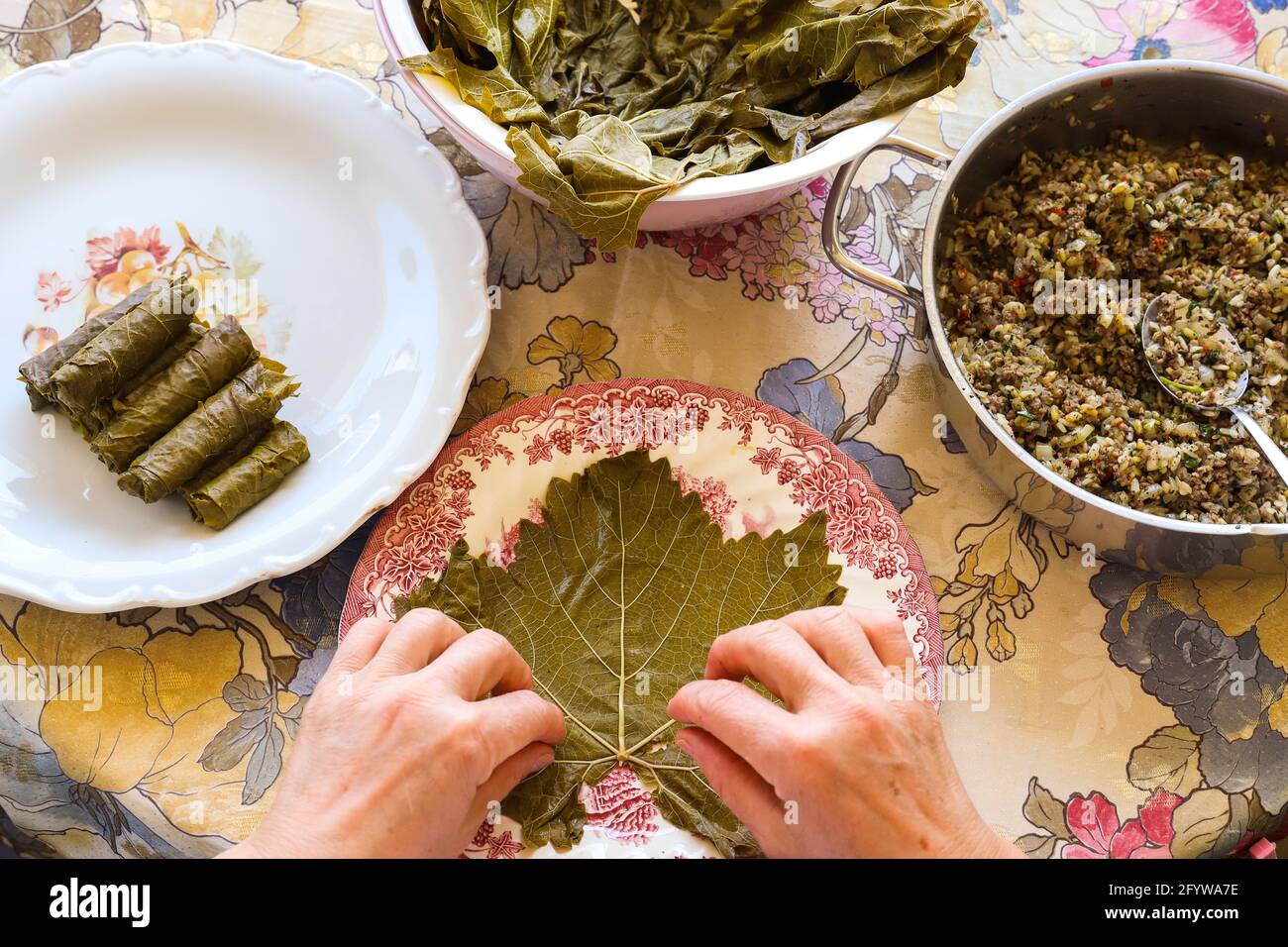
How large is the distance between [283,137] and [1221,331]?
5.64 ft

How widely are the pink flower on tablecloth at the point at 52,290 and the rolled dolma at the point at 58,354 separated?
0.10 metres

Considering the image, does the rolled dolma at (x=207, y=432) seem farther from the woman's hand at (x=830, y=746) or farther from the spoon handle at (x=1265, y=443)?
the spoon handle at (x=1265, y=443)

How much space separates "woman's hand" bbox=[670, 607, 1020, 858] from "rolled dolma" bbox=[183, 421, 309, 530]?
0.77 metres

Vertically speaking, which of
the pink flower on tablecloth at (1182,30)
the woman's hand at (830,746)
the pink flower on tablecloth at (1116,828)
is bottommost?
the pink flower on tablecloth at (1116,828)

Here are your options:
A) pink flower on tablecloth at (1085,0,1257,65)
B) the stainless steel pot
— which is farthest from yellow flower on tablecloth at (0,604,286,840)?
pink flower on tablecloth at (1085,0,1257,65)

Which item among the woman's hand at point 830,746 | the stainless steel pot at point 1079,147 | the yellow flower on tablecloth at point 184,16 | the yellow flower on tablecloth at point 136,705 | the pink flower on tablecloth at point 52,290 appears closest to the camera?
the woman's hand at point 830,746

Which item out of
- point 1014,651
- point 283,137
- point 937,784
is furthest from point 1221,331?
point 283,137

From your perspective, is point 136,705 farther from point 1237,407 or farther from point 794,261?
point 1237,407

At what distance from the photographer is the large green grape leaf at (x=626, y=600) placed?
148 centimetres

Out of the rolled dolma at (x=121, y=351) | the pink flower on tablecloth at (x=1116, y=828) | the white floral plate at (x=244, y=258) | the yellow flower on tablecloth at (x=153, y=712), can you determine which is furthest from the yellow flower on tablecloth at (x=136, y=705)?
the pink flower on tablecloth at (x=1116, y=828)

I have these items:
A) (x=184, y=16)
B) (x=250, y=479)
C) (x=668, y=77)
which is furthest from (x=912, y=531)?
(x=184, y=16)

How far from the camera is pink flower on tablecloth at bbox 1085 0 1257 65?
6.38 feet

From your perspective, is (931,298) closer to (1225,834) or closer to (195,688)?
(1225,834)

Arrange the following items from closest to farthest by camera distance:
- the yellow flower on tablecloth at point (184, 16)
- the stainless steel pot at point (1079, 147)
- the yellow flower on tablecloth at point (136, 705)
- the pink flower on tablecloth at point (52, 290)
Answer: the stainless steel pot at point (1079, 147), the yellow flower on tablecloth at point (136, 705), the pink flower on tablecloth at point (52, 290), the yellow flower on tablecloth at point (184, 16)
